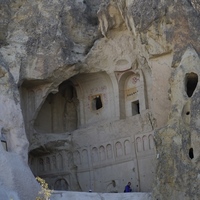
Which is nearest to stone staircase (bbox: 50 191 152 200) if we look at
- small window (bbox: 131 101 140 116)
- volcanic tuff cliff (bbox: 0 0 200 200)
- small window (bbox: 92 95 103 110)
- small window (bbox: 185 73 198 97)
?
volcanic tuff cliff (bbox: 0 0 200 200)

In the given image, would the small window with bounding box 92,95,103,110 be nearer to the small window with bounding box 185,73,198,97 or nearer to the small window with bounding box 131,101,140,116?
the small window with bounding box 131,101,140,116

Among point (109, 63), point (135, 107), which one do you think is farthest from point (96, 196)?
point (109, 63)

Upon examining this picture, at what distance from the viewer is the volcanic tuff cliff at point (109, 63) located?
54.3 feet

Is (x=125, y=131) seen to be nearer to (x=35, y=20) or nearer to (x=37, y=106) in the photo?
(x=37, y=106)

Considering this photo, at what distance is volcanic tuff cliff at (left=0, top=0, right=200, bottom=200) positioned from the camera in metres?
16.6

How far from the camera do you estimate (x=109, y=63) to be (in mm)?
20625

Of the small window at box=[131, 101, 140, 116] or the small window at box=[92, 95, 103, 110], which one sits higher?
the small window at box=[92, 95, 103, 110]

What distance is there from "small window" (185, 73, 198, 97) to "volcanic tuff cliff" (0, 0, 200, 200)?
0.02m

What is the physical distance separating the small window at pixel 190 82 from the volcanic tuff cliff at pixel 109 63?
2cm

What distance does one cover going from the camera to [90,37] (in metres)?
20.7

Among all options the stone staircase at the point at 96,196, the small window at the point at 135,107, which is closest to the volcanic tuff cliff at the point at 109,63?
the small window at the point at 135,107

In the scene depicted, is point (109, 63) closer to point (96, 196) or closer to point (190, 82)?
point (190, 82)

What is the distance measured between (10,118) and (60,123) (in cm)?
391

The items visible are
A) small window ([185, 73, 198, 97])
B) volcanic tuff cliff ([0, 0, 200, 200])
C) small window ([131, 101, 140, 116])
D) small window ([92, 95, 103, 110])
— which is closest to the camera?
volcanic tuff cliff ([0, 0, 200, 200])
